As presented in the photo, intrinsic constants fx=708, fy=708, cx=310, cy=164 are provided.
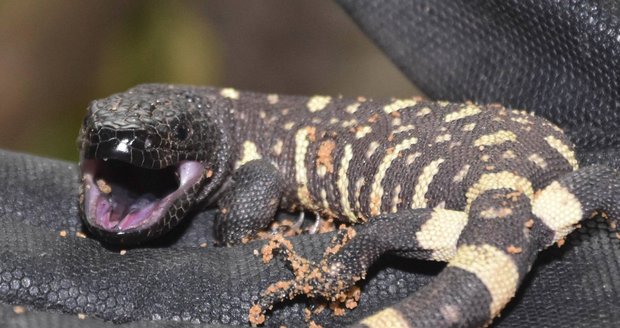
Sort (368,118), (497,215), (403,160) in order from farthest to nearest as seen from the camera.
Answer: (368,118) < (403,160) < (497,215)

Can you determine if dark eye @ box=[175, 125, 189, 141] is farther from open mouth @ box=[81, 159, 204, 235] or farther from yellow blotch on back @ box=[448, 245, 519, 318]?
yellow blotch on back @ box=[448, 245, 519, 318]

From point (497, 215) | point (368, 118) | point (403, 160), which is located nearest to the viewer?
point (497, 215)

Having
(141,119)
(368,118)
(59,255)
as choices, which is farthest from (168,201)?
(368,118)

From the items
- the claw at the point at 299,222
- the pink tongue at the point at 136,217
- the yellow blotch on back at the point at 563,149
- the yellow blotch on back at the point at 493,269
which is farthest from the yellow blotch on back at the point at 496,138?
the pink tongue at the point at 136,217

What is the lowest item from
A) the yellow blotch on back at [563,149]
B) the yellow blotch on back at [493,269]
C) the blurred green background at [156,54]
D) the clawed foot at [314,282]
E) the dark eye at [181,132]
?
the blurred green background at [156,54]

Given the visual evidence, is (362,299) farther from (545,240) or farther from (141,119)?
(141,119)

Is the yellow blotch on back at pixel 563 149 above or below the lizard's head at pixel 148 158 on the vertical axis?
above

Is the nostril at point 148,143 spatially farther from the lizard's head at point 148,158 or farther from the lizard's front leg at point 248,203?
the lizard's front leg at point 248,203
